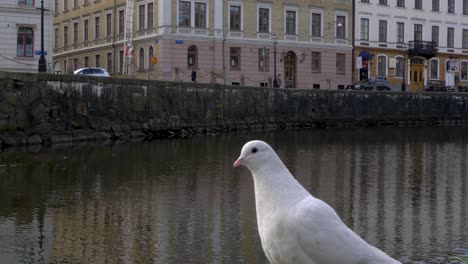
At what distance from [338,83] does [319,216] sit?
55.7 metres

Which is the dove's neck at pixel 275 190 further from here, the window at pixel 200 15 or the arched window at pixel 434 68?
the arched window at pixel 434 68

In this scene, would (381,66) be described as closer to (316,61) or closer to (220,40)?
(316,61)

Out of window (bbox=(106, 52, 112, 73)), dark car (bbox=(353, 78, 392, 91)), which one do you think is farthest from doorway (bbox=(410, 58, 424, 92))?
window (bbox=(106, 52, 112, 73))

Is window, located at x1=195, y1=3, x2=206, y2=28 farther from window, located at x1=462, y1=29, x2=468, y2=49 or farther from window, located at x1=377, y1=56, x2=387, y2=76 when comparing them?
window, located at x1=462, y1=29, x2=468, y2=49

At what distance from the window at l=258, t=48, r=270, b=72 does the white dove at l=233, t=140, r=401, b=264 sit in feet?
164

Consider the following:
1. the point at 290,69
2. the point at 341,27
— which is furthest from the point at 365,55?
the point at 290,69

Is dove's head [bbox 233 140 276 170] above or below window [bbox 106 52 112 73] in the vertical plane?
below

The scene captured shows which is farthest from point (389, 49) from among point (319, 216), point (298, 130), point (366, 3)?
point (319, 216)

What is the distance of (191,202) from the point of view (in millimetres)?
15430

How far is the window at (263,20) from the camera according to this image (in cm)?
5597

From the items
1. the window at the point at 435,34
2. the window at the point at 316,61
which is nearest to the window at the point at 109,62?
the window at the point at 316,61

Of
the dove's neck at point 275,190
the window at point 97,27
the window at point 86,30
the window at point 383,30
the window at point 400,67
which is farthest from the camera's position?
the window at point 400,67

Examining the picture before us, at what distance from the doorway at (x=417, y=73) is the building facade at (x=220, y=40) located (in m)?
7.05

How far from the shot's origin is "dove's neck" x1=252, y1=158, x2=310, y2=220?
17.7 feet
